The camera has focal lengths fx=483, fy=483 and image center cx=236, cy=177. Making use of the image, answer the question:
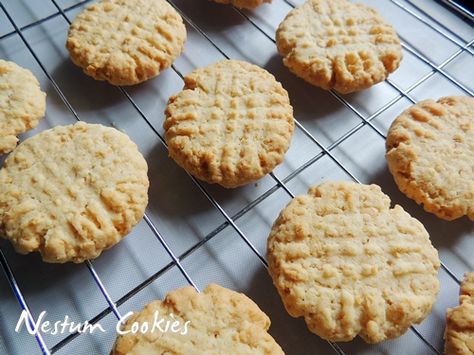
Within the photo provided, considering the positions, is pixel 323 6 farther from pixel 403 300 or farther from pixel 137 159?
pixel 403 300

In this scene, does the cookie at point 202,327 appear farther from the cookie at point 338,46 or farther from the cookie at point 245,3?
the cookie at point 245,3

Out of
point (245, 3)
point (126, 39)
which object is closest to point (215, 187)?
point (126, 39)

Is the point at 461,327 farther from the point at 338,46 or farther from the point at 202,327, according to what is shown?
the point at 338,46

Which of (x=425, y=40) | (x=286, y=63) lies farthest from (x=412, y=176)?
(x=425, y=40)

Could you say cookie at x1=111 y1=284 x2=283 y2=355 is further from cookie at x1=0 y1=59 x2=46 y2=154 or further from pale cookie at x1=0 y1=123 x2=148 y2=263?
cookie at x1=0 y1=59 x2=46 y2=154

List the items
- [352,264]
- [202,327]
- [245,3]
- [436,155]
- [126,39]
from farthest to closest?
[245,3], [126,39], [436,155], [352,264], [202,327]

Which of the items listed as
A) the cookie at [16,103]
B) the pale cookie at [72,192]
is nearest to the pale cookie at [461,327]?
the pale cookie at [72,192]

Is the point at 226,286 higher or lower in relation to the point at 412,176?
lower

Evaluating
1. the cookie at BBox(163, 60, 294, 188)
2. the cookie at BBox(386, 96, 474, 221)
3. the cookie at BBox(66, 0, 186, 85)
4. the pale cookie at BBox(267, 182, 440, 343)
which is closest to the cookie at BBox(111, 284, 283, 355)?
the pale cookie at BBox(267, 182, 440, 343)
